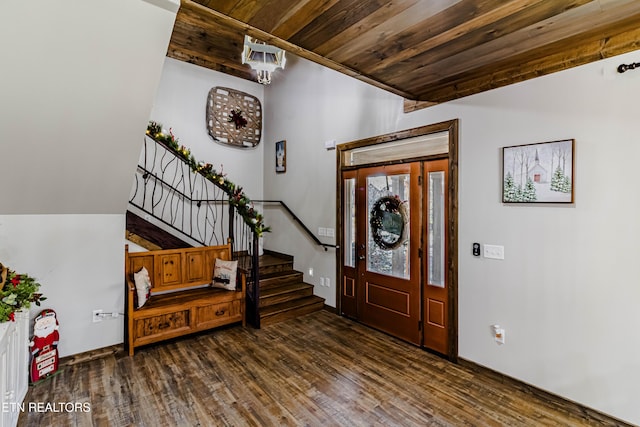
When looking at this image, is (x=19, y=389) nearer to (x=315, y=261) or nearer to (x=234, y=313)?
(x=234, y=313)

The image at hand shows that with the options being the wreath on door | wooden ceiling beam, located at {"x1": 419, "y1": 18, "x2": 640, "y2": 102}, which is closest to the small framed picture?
the wreath on door

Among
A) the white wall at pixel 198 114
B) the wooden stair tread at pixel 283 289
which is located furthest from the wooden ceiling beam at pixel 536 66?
the white wall at pixel 198 114

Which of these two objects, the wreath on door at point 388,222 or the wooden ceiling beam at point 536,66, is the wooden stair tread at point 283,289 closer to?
the wreath on door at point 388,222

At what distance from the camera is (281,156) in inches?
222

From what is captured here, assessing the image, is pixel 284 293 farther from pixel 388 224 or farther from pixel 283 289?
pixel 388 224

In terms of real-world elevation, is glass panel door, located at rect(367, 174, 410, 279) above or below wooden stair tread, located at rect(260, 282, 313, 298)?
above

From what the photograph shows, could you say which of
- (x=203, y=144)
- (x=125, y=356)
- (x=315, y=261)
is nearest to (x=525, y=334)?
(x=315, y=261)

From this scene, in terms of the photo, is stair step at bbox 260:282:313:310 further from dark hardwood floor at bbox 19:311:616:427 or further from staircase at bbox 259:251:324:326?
dark hardwood floor at bbox 19:311:616:427

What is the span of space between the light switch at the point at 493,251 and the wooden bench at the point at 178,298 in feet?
9.62

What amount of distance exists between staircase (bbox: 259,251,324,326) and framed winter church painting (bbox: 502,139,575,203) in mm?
3054

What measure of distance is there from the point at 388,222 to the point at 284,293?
Result: 191 centimetres

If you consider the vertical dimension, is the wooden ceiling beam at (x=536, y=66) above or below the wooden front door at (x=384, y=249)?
above

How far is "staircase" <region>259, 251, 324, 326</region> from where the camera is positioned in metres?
4.32

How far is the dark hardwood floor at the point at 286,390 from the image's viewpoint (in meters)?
2.37
